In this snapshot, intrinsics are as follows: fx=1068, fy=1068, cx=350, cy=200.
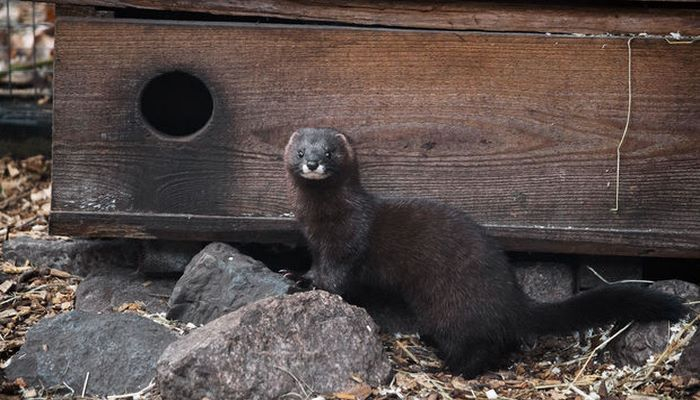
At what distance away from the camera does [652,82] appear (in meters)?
4.72

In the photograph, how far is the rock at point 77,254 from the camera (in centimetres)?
536

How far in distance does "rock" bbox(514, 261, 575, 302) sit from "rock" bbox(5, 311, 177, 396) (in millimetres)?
1689

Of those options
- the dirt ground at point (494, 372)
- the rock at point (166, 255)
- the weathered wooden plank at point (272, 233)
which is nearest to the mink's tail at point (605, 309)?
the dirt ground at point (494, 372)

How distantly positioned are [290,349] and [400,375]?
0.52m

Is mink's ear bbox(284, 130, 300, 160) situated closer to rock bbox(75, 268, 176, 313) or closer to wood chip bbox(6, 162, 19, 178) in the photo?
rock bbox(75, 268, 176, 313)

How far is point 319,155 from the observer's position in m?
4.40

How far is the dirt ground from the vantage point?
4059mm

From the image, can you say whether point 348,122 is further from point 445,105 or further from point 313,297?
point 313,297

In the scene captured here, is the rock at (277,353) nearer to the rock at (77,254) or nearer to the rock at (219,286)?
the rock at (219,286)

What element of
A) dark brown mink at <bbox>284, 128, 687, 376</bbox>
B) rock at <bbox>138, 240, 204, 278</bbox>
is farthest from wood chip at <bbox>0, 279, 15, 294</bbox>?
dark brown mink at <bbox>284, 128, 687, 376</bbox>

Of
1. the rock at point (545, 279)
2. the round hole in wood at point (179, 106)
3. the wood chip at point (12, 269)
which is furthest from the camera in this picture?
the round hole in wood at point (179, 106)

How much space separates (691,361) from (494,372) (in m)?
0.78

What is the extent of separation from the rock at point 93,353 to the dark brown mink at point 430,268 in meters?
0.80

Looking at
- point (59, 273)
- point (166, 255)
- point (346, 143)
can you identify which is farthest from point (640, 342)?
point (59, 273)
